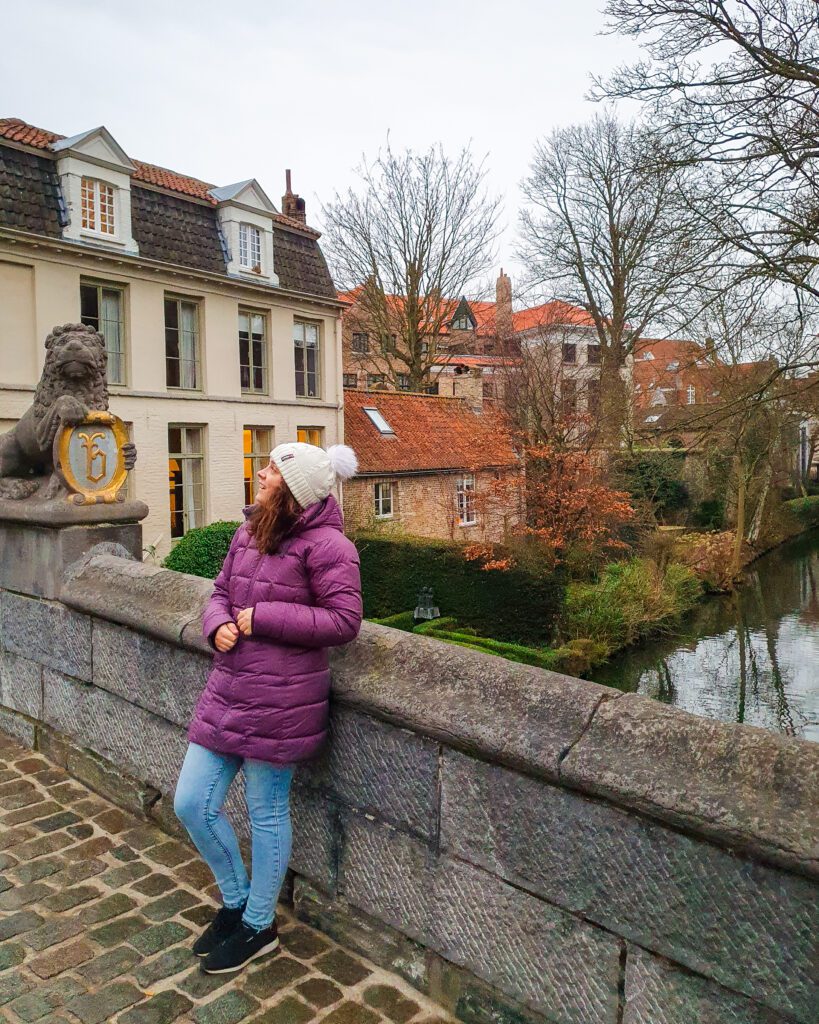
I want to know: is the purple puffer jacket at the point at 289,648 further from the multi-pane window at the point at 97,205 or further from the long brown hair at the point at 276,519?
the multi-pane window at the point at 97,205

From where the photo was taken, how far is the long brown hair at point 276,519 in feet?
8.11

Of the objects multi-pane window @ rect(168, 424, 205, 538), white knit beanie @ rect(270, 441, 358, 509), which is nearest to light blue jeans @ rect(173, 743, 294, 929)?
white knit beanie @ rect(270, 441, 358, 509)

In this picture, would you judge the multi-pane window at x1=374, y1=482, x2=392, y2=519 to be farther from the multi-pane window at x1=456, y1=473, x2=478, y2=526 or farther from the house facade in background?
the multi-pane window at x1=456, y1=473, x2=478, y2=526

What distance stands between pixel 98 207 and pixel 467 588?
10357 mm

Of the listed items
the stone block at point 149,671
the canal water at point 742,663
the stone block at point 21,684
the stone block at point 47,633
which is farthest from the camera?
the canal water at point 742,663

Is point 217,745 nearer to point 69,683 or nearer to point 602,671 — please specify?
point 69,683

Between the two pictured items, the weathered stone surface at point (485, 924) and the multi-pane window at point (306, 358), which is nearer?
the weathered stone surface at point (485, 924)

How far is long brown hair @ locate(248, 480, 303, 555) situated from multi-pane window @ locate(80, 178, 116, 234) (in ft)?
49.9

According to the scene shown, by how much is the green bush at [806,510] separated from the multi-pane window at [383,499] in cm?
1743

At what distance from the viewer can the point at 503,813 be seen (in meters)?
2.18

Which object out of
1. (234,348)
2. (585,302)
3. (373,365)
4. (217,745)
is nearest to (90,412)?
(217,745)

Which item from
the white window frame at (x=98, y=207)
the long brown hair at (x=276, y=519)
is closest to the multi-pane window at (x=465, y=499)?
the white window frame at (x=98, y=207)

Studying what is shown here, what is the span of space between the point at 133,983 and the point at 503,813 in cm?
125

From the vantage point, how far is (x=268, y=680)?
2412mm
